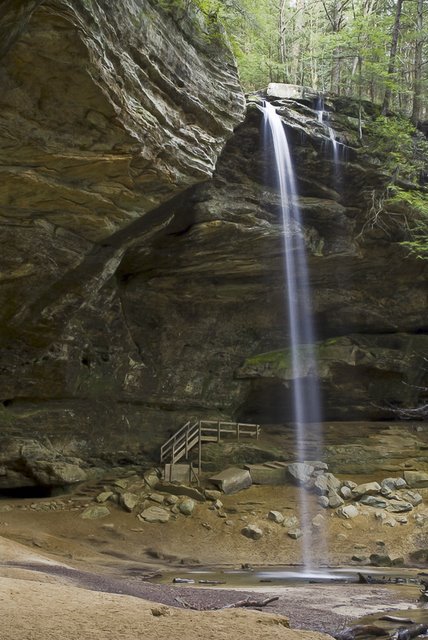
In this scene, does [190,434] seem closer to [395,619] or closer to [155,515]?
[155,515]

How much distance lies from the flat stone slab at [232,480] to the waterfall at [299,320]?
1968 mm

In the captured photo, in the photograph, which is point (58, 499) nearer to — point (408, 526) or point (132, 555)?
point (132, 555)

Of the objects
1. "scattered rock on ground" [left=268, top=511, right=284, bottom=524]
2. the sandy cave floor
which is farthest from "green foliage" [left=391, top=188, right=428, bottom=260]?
"scattered rock on ground" [left=268, top=511, right=284, bottom=524]

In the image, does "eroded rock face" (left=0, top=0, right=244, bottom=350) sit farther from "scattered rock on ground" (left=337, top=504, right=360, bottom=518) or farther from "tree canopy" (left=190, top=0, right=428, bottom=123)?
"scattered rock on ground" (left=337, top=504, right=360, bottom=518)

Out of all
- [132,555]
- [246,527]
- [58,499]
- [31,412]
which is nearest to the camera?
[132,555]

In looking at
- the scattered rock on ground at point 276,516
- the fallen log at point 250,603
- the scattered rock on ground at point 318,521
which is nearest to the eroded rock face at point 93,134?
the scattered rock on ground at point 276,516

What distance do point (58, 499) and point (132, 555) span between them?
14.1ft

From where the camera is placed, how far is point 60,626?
18.2 ft

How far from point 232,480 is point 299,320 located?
8.96 metres

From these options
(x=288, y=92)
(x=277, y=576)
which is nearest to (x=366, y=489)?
(x=277, y=576)

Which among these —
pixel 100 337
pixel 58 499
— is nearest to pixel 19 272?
pixel 100 337

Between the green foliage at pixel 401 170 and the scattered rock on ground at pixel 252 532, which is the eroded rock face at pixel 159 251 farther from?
the scattered rock on ground at pixel 252 532

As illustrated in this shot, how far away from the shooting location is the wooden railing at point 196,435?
22672 millimetres

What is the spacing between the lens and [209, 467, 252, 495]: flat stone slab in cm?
2017
